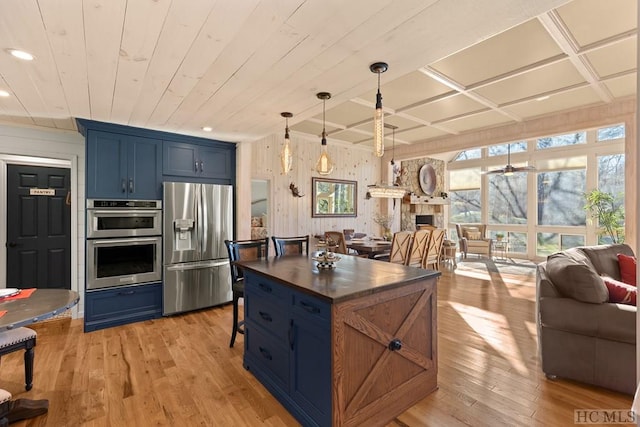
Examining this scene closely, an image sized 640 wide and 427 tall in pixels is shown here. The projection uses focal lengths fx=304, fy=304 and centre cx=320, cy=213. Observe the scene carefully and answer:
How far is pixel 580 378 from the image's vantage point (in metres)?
2.21

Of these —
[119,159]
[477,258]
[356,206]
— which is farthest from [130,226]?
[477,258]

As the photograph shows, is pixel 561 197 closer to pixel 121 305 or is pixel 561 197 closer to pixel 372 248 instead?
pixel 372 248

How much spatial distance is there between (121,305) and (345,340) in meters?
3.14

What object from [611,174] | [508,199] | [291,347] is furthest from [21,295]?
[611,174]

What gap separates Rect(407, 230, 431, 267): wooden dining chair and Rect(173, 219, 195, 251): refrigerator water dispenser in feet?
10.0

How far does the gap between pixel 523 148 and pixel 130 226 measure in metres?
9.15

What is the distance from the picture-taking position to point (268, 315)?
7.13ft

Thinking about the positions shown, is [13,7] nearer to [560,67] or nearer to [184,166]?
[184,166]

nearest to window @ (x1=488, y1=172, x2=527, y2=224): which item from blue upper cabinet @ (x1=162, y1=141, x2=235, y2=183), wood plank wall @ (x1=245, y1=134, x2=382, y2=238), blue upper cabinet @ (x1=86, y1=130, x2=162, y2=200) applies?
wood plank wall @ (x1=245, y1=134, x2=382, y2=238)

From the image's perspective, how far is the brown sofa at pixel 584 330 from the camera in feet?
6.73

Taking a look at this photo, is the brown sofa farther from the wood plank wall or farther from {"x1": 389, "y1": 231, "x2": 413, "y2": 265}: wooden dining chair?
the wood plank wall

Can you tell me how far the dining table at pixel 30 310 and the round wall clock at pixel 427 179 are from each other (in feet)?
25.7

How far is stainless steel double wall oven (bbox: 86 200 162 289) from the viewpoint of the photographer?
338 centimetres

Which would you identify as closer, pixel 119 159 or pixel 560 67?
pixel 560 67
